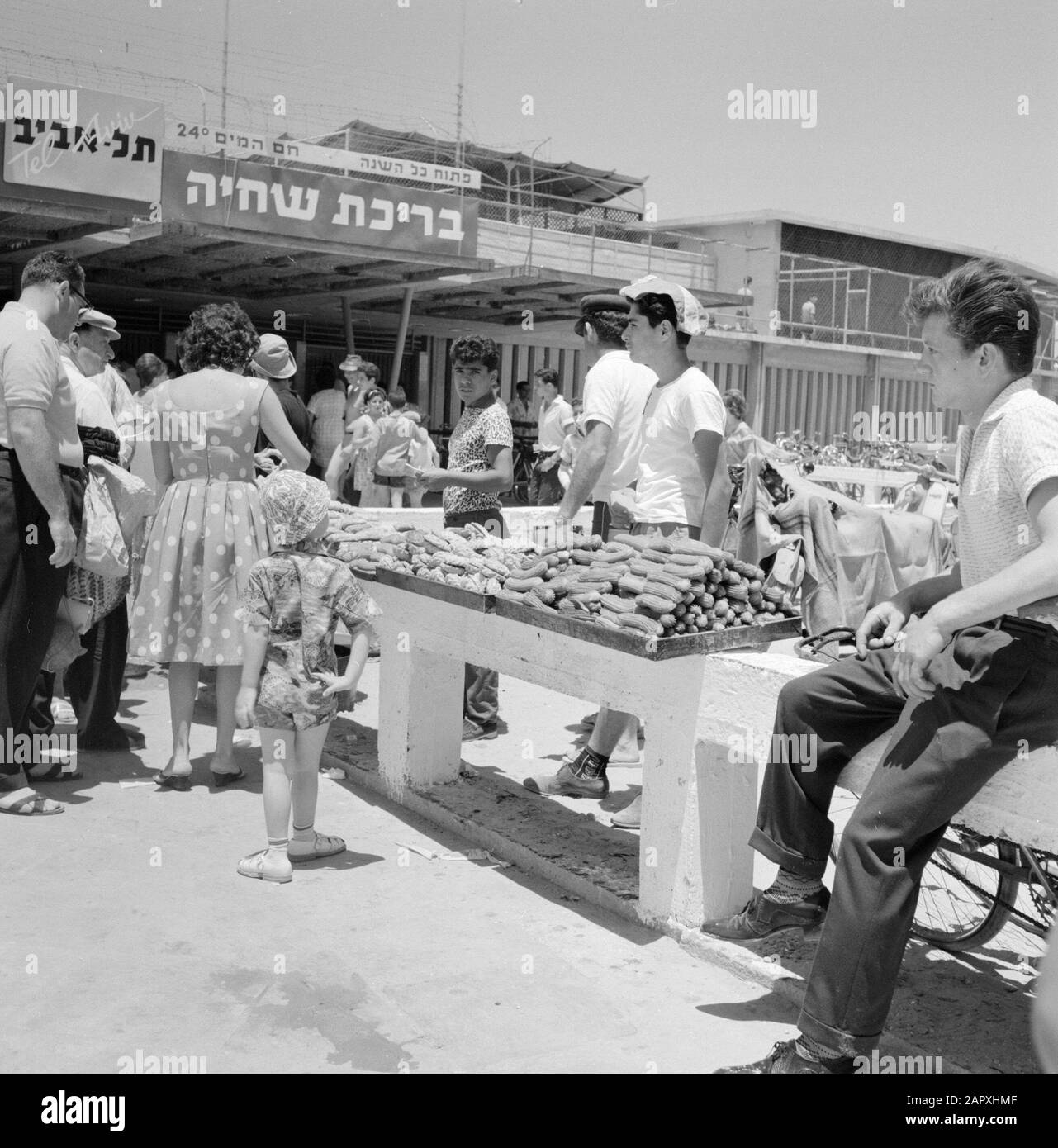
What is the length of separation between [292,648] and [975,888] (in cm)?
246

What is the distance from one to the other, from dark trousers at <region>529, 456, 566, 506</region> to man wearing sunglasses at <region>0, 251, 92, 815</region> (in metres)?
10.6

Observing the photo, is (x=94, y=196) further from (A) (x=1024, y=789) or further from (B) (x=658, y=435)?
(A) (x=1024, y=789)

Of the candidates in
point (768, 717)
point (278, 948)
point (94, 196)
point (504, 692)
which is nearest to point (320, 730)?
point (278, 948)

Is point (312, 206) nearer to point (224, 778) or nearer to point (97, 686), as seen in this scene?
point (97, 686)

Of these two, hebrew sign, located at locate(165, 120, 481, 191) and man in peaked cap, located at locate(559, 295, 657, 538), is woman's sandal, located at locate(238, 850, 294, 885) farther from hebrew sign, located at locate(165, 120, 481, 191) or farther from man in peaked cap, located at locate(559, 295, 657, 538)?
hebrew sign, located at locate(165, 120, 481, 191)

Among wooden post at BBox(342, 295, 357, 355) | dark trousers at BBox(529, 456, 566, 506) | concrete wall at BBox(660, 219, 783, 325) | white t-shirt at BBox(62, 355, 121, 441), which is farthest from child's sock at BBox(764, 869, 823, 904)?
concrete wall at BBox(660, 219, 783, 325)

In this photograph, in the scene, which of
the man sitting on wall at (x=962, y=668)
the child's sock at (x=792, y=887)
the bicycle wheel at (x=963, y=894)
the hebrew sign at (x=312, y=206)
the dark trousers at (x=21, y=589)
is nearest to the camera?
the man sitting on wall at (x=962, y=668)

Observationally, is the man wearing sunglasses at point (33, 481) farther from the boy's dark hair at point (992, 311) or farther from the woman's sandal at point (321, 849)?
the boy's dark hair at point (992, 311)

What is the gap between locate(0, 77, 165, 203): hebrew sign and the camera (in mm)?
12039

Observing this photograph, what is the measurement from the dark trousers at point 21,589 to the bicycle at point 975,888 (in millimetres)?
3227

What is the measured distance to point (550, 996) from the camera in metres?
3.61

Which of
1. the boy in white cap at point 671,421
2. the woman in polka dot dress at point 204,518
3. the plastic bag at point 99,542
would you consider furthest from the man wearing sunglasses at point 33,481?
the boy in white cap at point 671,421

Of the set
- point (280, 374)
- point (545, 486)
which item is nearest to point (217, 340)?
point (280, 374)

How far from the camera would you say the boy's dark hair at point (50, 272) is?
509 centimetres
